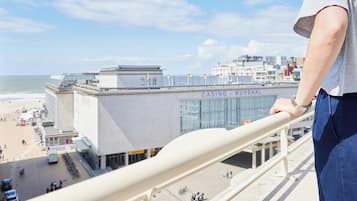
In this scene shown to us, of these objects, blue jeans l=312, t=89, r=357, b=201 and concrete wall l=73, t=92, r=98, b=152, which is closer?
blue jeans l=312, t=89, r=357, b=201

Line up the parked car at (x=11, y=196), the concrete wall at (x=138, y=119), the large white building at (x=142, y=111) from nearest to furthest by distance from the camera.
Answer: the parked car at (x=11, y=196)
the concrete wall at (x=138, y=119)
the large white building at (x=142, y=111)

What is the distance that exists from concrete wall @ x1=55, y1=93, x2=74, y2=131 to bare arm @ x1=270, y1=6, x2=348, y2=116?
22378mm

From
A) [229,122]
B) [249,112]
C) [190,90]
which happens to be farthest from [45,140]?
[249,112]

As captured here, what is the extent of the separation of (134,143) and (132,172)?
15114mm

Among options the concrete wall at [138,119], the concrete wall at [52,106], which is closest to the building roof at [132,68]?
the concrete wall at [138,119]

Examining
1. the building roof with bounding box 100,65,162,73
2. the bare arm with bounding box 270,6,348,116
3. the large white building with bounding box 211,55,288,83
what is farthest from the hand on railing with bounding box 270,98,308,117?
the large white building with bounding box 211,55,288,83

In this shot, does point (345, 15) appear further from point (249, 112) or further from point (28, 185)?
point (249, 112)

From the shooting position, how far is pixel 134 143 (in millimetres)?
15383

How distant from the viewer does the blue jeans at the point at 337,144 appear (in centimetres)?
66

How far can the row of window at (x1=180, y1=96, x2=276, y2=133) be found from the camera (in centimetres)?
1677

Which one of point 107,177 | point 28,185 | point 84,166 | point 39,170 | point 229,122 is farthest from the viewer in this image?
point 229,122

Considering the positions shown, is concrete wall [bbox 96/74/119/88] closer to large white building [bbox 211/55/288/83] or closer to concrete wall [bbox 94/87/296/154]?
concrete wall [bbox 94/87/296/154]

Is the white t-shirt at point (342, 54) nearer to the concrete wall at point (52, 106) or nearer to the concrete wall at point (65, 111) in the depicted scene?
the concrete wall at point (65, 111)

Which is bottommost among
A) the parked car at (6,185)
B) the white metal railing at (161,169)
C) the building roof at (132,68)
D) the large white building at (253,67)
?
the parked car at (6,185)
